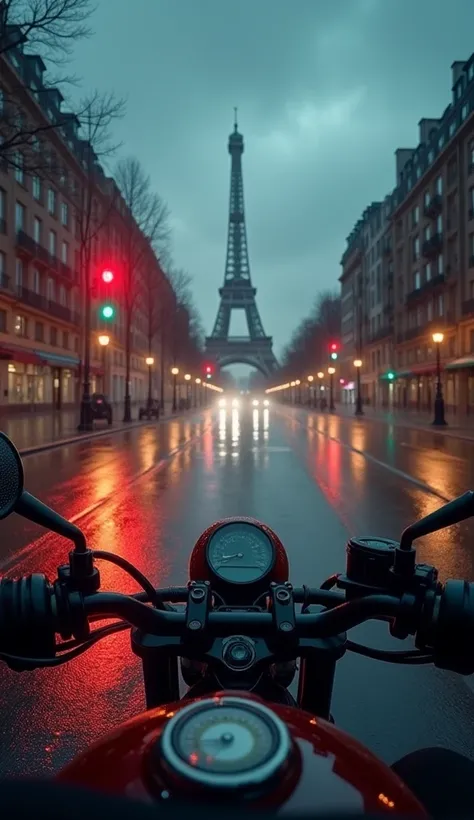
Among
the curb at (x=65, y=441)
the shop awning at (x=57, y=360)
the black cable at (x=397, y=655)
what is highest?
the shop awning at (x=57, y=360)

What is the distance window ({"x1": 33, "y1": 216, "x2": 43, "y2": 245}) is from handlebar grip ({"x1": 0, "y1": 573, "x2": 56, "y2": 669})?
43032 millimetres

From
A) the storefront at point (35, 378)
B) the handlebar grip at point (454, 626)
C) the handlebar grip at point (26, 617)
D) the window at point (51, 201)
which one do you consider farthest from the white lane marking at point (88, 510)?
the window at point (51, 201)

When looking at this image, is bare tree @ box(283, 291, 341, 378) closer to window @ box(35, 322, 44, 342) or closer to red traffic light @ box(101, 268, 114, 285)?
window @ box(35, 322, 44, 342)

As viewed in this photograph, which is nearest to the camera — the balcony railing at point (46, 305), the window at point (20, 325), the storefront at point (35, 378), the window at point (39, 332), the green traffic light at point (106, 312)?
the green traffic light at point (106, 312)

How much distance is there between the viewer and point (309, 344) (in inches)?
3509

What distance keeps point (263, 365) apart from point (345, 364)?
43866 mm

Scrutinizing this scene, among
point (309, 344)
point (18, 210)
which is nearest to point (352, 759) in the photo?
point (18, 210)

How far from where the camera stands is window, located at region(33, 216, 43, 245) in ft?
136

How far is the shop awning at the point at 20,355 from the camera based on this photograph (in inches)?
1378

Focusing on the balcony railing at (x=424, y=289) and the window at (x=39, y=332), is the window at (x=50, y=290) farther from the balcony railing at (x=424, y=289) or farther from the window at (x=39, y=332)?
the balcony railing at (x=424, y=289)

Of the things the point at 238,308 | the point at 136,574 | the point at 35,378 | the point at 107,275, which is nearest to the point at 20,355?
the point at 35,378

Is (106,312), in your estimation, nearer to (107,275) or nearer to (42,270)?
(107,275)

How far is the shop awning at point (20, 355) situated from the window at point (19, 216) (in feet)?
23.7

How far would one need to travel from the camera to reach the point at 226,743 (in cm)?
112
